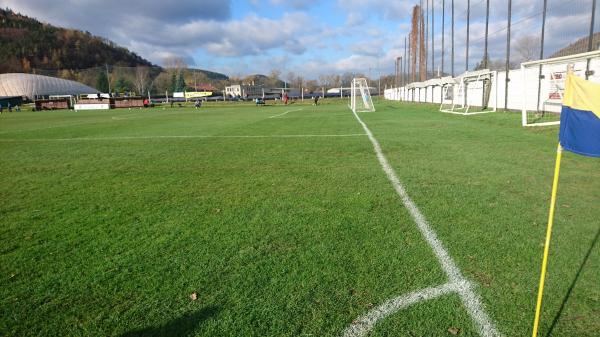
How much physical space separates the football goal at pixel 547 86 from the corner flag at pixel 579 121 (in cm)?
1423

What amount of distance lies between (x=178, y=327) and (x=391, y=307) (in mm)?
1512

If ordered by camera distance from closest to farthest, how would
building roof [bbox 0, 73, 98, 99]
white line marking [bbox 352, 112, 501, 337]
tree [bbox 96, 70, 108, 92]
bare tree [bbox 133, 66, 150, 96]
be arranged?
white line marking [bbox 352, 112, 501, 337] < building roof [bbox 0, 73, 98, 99] < bare tree [bbox 133, 66, 150, 96] < tree [bbox 96, 70, 108, 92]

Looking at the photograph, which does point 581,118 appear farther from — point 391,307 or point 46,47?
point 46,47

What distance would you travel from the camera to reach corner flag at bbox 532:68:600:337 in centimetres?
246

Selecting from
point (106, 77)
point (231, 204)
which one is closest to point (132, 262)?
point (231, 204)

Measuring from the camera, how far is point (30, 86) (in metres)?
104

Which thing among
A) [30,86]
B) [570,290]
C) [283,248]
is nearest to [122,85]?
[30,86]

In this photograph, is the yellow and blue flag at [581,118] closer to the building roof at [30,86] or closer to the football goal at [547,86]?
the football goal at [547,86]

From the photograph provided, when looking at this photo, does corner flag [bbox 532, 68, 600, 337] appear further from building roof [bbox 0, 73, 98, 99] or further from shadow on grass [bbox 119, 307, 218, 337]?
building roof [bbox 0, 73, 98, 99]

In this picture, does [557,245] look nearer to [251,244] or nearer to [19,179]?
[251,244]

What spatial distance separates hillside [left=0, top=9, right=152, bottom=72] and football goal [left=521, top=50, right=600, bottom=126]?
156987 millimetres

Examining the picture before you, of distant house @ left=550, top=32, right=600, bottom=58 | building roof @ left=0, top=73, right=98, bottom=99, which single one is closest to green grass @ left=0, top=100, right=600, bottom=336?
distant house @ left=550, top=32, right=600, bottom=58

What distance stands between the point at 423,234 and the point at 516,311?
1.43 meters

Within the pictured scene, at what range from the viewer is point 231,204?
5.41 meters
